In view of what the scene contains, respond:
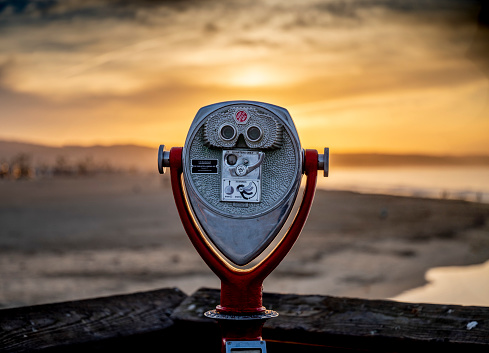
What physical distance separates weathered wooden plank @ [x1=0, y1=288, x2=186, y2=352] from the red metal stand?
16.1 inches

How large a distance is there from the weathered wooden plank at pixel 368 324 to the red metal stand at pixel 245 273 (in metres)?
0.25

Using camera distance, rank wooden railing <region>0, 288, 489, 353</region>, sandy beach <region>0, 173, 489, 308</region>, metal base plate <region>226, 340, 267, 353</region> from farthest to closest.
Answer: sandy beach <region>0, 173, 489, 308</region> → wooden railing <region>0, 288, 489, 353</region> → metal base plate <region>226, 340, 267, 353</region>

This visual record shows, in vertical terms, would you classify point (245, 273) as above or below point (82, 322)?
above

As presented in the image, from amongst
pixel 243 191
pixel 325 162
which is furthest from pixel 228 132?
pixel 325 162

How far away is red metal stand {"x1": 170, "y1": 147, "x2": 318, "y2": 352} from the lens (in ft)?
6.86

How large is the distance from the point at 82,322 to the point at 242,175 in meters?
0.86

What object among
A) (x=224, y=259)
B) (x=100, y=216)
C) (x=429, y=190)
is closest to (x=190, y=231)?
(x=224, y=259)

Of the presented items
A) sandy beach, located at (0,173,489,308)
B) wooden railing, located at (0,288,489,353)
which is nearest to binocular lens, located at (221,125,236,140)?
wooden railing, located at (0,288,489,353)

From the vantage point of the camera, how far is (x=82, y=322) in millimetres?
2320

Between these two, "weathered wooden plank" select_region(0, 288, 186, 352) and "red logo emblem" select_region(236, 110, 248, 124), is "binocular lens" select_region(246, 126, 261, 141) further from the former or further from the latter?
"weathered wooden plank" select_region(0, 288, 186, 352)

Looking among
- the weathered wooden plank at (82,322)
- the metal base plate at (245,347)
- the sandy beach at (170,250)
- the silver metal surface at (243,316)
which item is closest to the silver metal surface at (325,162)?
the silver metal surface at (243,316)

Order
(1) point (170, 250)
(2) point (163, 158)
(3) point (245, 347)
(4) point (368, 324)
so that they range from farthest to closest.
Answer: (1) point (170, 250), (4) point (368, 324), (2) point (163, 158), (3) point (245, 347)

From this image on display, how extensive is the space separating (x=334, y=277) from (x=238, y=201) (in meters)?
5.04

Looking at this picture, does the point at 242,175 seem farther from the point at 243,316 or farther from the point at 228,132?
the point at 243,316
